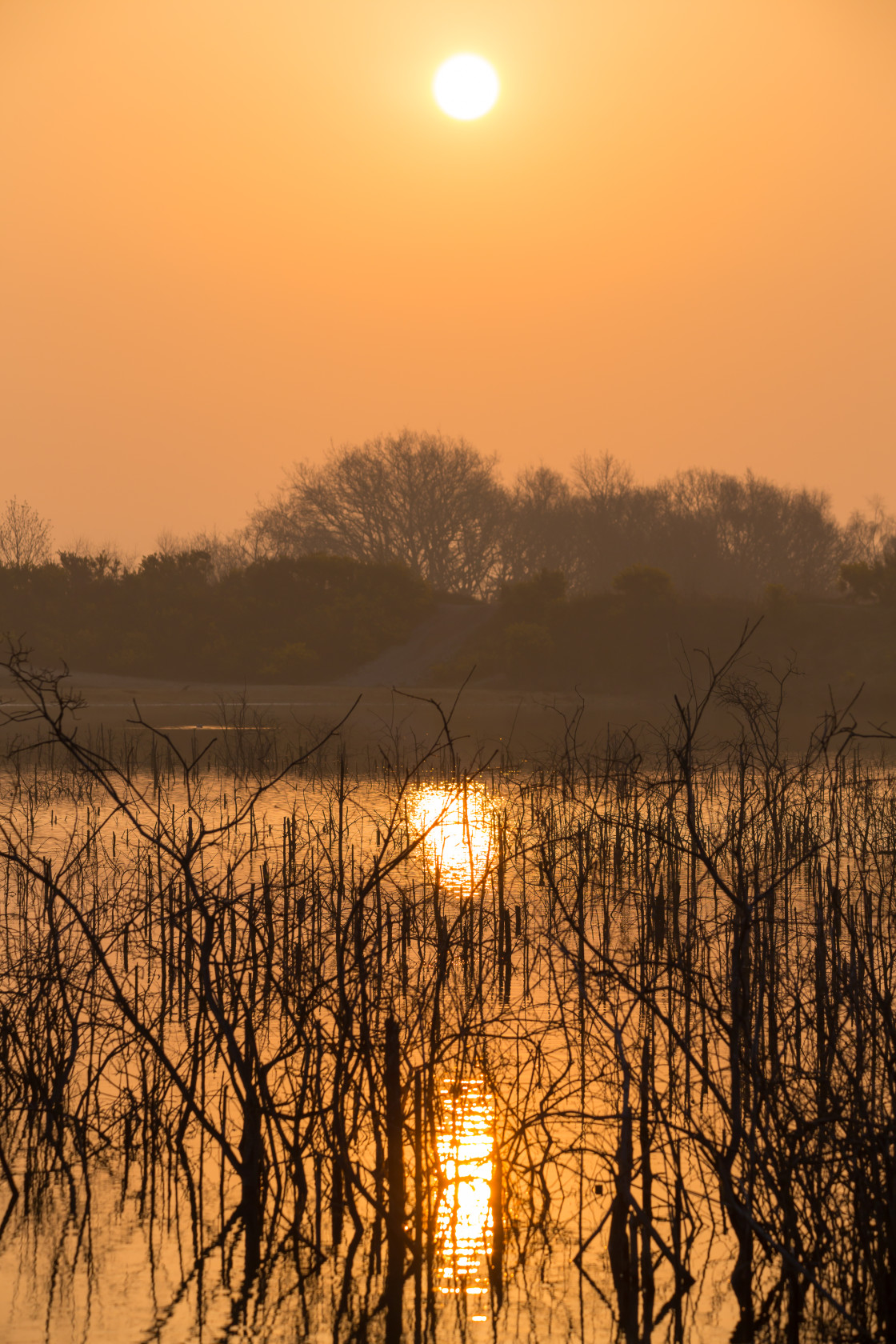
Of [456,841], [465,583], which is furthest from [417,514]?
[456,841]

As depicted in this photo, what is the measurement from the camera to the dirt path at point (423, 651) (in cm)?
5228

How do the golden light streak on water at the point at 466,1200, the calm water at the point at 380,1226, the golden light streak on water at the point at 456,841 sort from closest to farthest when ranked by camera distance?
the calm water at the point at 380,1226, the golden light streak on water at the point at 466,1200, the golden light streak on water at the point at 456,841

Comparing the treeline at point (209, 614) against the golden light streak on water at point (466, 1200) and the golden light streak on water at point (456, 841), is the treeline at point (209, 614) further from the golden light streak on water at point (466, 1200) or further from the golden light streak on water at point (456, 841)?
the golden light streak on water at point (466, 1200)

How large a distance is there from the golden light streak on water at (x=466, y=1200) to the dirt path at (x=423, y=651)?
143 ft

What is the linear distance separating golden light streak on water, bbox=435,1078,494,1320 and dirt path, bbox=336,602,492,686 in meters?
43.6

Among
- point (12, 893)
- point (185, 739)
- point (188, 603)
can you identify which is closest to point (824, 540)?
point (188, 603)

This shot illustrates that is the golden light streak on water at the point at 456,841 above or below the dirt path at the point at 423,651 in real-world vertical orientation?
below

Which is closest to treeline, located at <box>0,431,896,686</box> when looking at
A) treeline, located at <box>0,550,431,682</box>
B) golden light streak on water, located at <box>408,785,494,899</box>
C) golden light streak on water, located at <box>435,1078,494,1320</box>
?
→ treeline, located at <box>0,550,431,682</box>

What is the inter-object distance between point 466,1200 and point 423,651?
49.7 m

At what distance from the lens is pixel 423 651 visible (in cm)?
5456

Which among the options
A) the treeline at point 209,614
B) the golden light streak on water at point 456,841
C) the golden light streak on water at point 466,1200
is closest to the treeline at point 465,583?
the treeline at point 209,614

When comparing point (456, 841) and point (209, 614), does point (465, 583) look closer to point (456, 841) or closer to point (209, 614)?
point (209, 614)

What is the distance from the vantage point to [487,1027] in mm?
7371

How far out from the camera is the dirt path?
5228cm
